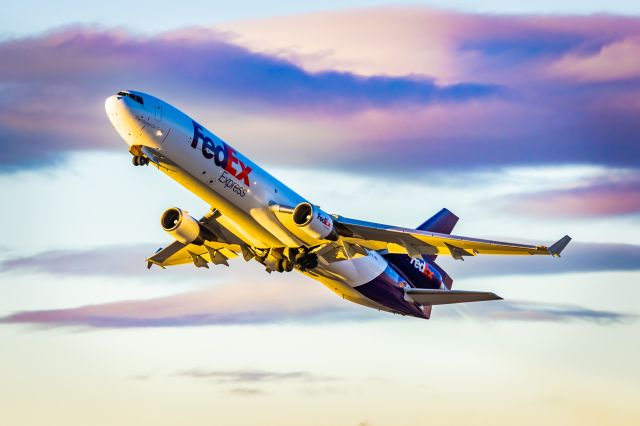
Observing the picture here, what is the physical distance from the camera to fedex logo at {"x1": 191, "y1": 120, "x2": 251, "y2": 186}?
55094 millimetres

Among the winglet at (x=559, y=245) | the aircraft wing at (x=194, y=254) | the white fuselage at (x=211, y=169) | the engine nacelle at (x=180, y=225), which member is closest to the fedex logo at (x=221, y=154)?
the white fuselage at (x=211, y=169)

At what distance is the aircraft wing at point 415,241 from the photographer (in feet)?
195

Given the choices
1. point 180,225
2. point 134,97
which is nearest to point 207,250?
point 180,225

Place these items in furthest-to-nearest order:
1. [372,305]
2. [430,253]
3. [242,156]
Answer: [372,305] < [430,253] < [242,156]

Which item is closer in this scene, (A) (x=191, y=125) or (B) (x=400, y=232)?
(A) (x=191, y=125)

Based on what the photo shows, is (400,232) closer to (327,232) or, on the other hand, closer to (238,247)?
(327,232)

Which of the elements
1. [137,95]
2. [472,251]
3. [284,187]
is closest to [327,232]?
[284,187]

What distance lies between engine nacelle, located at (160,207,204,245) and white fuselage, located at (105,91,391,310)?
140 centimetres

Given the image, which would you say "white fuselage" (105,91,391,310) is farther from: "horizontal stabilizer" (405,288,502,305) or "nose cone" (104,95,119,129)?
"horizontal stabilizer" (405,288,502,305)

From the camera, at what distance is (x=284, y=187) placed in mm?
59000

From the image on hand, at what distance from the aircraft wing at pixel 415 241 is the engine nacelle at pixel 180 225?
763 cm

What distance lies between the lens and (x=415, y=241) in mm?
60750

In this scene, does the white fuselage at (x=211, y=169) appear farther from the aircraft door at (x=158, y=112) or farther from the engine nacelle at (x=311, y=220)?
the engine nacelle at (x=311, y=220)

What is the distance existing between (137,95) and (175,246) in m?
17.2
